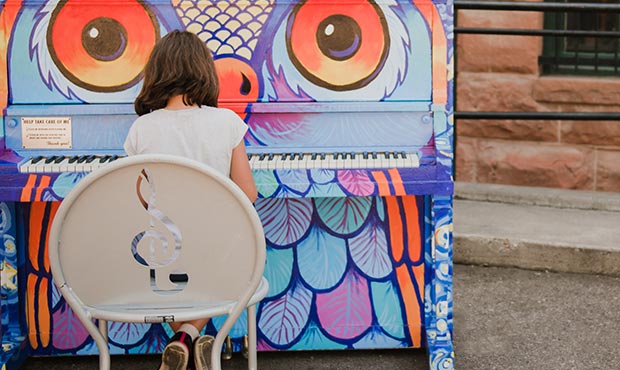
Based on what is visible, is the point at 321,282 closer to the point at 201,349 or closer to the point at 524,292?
the point at 201,349

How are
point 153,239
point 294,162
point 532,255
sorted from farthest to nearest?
point 532,255
point 294,162
point 153,239

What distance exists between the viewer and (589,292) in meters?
4.71

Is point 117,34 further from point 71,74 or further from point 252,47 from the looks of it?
point 252,47

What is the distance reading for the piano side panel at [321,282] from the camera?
381 cm

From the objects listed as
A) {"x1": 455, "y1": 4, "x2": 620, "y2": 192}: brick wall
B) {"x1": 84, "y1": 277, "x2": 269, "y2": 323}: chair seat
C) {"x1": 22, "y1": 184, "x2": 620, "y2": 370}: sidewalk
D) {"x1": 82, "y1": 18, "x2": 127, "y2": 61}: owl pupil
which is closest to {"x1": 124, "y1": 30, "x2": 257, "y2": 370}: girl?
{"x1": 84, "y1": 277, "x2": 269, "y2": 323}: chair seat

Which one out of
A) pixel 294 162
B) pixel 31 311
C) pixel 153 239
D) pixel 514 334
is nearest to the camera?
pixel 153 239

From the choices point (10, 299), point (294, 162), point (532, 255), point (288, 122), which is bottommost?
point (532, 255)

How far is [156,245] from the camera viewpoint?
2.75 metres

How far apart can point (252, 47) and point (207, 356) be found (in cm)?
122

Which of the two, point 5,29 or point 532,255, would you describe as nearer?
point 5,29

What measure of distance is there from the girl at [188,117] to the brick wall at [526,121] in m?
3.38

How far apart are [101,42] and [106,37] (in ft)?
0.08

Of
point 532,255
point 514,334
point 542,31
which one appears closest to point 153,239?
point 514,334

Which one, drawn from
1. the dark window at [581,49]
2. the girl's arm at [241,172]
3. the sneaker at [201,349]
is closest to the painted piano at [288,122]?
the girl's arm at [241,172]
